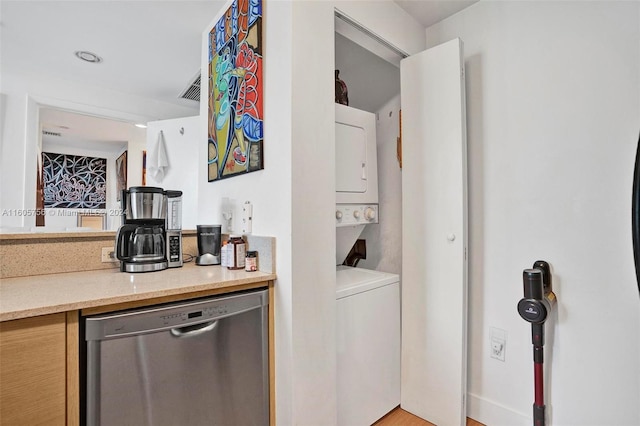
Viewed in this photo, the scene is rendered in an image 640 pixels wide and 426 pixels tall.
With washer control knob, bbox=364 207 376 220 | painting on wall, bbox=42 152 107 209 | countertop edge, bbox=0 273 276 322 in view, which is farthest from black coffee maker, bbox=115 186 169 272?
washer control knob, bbox=364 207 376 220

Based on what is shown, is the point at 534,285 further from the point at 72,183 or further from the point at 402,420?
the point at 72,183

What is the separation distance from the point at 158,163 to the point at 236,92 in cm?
110

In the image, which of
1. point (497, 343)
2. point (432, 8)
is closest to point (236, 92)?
point (432, 8)

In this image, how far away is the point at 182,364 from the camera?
1.15 m

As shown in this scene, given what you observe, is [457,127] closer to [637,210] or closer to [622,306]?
[637,210]

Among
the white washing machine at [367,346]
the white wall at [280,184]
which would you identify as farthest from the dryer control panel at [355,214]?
the white wall at [280,184]

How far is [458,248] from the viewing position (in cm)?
164

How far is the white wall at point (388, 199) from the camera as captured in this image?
219cm

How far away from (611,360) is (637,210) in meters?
0.75

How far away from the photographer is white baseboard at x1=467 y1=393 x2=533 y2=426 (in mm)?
1605

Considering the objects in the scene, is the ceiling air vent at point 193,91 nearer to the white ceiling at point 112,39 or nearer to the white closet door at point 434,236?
the white ceiling at point 112,39

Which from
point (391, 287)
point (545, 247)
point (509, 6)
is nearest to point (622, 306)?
point (545, 247)

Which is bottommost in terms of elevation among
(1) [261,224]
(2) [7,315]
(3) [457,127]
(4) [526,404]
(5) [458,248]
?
(4) [526,404]

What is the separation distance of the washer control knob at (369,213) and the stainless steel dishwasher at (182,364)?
2.86 ft
